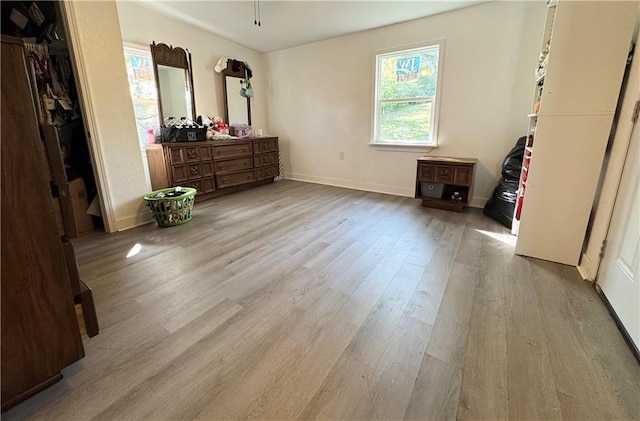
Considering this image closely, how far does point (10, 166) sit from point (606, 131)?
10.2 ft

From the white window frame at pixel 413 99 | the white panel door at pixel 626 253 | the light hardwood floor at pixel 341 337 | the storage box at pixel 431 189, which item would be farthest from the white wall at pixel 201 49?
the white panel door at pixel 626 253

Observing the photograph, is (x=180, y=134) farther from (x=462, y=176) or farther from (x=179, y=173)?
(x=462, y=176)

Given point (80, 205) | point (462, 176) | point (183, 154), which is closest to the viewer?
point (80, 205)

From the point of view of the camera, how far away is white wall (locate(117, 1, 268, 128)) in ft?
10.9

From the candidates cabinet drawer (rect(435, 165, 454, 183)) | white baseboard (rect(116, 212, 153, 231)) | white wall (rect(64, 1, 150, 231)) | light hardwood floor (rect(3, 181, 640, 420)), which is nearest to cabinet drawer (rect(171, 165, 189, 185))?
white wall (rect(64, 1, 150, 231))

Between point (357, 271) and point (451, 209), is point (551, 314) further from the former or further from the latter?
point (451, 209)

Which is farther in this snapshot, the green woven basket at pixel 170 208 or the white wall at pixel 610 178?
the green woven basket at pixel 170 208

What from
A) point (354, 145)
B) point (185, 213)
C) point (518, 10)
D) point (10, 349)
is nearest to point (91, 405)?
point (10, 349)

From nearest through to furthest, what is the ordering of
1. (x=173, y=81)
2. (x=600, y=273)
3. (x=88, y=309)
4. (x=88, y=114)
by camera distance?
(x=88, y=309) < (x=600, y=273) < (x=88, y=114) < (x=173, y=81)

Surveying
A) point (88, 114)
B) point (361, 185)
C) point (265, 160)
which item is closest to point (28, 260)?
point (88, 114)

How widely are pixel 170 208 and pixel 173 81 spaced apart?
196 cm

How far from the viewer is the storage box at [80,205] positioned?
112 inches

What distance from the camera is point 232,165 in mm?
4250

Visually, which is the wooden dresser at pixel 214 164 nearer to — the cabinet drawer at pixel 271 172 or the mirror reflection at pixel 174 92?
the cabinet drawer at pixel 271 172
